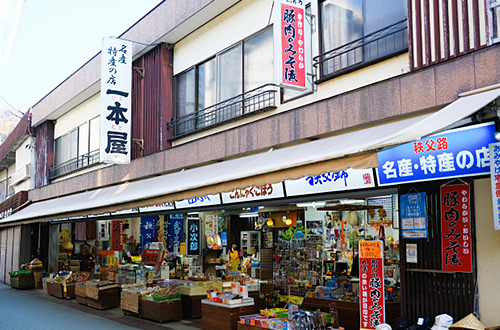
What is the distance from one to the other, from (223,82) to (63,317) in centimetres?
853

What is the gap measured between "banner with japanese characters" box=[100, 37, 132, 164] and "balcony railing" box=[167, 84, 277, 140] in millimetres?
1435

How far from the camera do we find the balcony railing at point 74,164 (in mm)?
20672

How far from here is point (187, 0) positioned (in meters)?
14.1

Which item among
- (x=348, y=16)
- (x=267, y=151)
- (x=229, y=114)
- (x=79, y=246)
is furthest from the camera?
(x=79, y=246)

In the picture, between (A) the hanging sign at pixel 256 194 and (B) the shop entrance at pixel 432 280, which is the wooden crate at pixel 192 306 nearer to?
(A) the hanging sign at pixel 256 194

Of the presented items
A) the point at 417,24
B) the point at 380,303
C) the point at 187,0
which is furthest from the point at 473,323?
the point at 187,0

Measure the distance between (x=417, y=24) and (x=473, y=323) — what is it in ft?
14.7

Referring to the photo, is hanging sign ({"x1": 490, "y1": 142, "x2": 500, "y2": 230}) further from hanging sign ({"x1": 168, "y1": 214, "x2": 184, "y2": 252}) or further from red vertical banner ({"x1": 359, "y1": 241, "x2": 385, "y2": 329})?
hanging sign ({"x1": 168, "y1": 214, "x2": 184, "y2": 252})

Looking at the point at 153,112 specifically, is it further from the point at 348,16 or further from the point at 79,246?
the point at 79,246

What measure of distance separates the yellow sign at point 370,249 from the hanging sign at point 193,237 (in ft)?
36.7

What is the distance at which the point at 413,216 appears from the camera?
7.80 meters

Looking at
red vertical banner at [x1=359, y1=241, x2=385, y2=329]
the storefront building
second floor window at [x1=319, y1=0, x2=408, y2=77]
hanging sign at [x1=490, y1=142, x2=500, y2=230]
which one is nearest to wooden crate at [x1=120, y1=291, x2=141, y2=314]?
the storefront building

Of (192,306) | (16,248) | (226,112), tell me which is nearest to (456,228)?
(226,112)

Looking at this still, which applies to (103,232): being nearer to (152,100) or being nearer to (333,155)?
(152,100)
